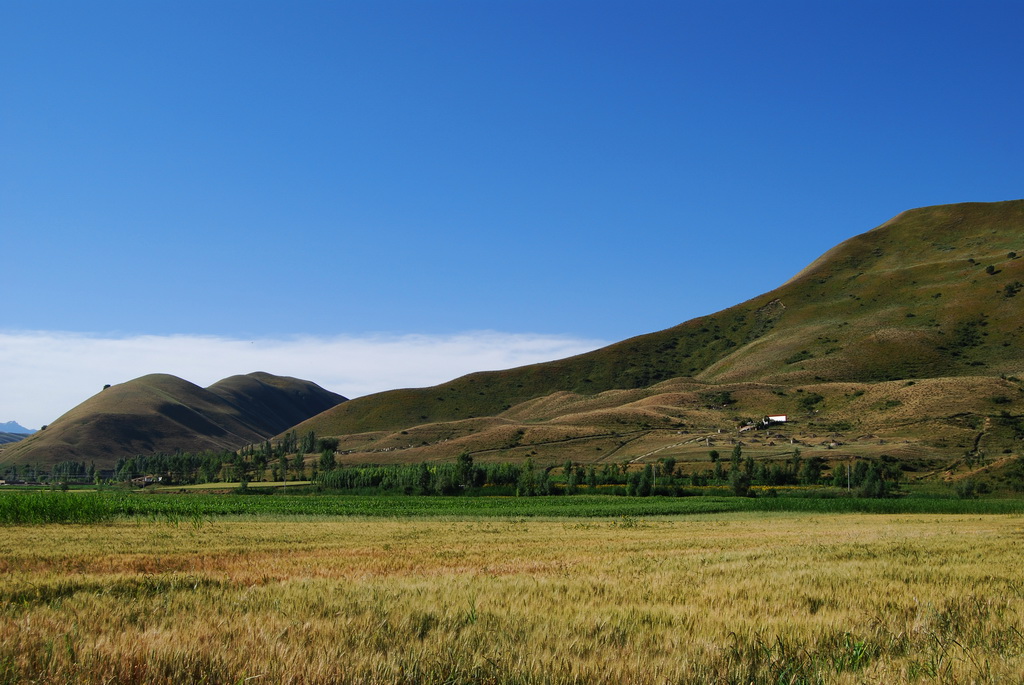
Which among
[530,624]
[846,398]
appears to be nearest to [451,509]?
[530,624]

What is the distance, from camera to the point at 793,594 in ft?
38.1

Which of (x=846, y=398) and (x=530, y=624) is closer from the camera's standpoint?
(x=530, y=624)

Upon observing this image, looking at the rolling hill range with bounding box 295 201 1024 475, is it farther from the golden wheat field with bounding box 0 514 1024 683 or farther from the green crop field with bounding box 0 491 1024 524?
the golden wheat field with bounding box 0 514 1024 683

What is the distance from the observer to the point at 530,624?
839 cm

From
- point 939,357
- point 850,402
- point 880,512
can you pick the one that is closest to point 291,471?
point 850,402

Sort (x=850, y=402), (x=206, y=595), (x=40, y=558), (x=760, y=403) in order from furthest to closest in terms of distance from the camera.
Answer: (x=760, y=403) → (x=850, y=402) → (x=40, y=558) → (x=206, y=595)

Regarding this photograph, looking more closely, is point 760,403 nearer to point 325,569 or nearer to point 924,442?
point 924,442

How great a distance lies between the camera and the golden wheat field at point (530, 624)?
6645 mm

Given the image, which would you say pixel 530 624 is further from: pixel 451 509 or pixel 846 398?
pixel 846 398

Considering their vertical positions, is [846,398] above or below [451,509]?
above

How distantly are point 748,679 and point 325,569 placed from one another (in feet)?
39.4

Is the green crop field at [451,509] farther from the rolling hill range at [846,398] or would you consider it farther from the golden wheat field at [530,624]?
the rolling hill range at [846,398]

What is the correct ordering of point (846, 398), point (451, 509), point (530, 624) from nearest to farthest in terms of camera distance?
point (530, 624)
point (451, 509)
point (846, 398)

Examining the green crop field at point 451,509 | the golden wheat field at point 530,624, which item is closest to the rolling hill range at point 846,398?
the green crop field at point 451,509
